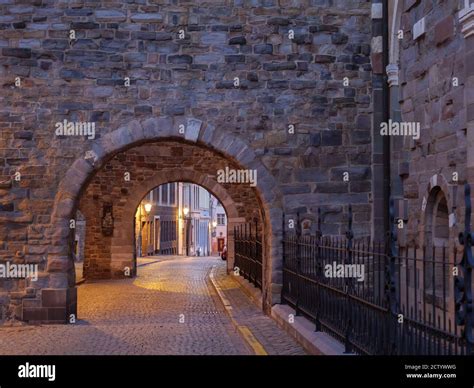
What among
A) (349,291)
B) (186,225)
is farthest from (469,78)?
(186,225)

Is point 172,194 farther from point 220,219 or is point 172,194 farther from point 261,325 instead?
point 261,325

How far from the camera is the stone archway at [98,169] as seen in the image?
11453 mm

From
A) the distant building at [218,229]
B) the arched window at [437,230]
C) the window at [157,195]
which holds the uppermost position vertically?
the window at [157,195]

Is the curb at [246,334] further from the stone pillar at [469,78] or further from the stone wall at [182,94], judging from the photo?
the stone pillar at [469,78]

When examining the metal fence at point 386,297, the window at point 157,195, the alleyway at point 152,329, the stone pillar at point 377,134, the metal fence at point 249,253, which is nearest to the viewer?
the metal fence at point 386,297

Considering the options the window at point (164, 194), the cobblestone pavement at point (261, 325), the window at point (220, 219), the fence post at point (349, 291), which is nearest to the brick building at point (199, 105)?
the cobblestone pavement at point (261, 325)

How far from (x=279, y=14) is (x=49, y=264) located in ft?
17.1

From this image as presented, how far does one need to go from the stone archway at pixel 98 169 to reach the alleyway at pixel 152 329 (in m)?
0.48

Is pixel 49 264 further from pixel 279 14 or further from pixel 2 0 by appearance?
pixel 279 14

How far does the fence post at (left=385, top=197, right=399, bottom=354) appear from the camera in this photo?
597 centimetres

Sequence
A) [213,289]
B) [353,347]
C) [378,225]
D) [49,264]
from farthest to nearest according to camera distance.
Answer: [213,289]
[378,225]
[49,264]
[353,347]
